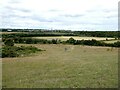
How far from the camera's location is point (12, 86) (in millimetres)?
20000

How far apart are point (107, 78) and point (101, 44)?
2500 inches

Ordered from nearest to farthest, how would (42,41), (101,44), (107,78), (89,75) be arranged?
(107,78) < (89,75) < (101,44) < (42,41)

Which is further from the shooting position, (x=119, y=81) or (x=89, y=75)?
(x=89, y=75)

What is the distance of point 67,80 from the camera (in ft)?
72.1

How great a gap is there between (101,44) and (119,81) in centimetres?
6502

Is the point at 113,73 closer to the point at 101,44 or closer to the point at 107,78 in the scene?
the point at 107,78

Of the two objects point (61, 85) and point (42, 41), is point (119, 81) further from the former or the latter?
point (42, 41)

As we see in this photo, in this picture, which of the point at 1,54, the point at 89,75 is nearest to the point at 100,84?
the point at 89,75

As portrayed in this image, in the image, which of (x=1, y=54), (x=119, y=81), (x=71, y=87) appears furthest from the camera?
(x=1, y=54)

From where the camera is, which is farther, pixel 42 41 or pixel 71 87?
pixel 42 41

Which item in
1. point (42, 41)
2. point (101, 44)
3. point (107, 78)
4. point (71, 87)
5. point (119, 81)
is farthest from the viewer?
point (42, 41)

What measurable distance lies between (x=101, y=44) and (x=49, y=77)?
62860mm

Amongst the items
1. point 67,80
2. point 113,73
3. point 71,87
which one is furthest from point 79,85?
point 113,73

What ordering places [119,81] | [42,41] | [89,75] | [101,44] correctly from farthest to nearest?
[42,41] < [101,44] < [89,75] < [119,81]
